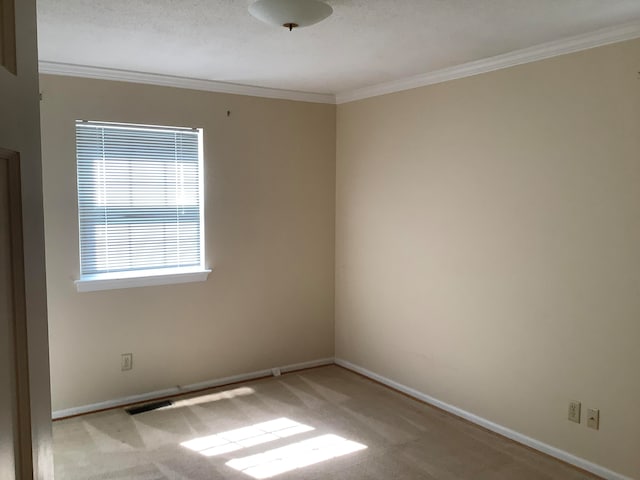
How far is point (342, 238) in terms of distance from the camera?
4.74 meters

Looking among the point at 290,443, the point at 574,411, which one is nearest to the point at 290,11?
the point at 290,443

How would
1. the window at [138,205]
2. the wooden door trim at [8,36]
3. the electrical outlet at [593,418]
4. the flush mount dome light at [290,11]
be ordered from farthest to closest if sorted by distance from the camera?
the window at [138,205] < the electrical outlet at [593,418] < the flush mount dome light at [290,11] < the wooden door trim at [8,36]

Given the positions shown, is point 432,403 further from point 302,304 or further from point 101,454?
point 101,454

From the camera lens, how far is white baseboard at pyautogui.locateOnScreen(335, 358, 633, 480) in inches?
115

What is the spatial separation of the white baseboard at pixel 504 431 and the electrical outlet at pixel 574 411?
0.22m

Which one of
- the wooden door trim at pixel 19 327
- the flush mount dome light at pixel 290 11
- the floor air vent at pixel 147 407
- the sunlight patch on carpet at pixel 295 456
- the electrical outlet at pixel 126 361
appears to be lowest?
the sunlight patch on carpet at pixel 295 456

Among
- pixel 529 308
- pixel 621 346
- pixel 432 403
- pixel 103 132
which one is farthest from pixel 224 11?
pixel 432 403

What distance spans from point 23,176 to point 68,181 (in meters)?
3.10

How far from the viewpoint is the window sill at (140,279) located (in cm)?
369

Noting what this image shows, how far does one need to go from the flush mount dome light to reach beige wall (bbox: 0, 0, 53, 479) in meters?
1.57

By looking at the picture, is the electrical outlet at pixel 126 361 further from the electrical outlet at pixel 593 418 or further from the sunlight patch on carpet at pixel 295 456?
the electrical outlet at pixel 593 418

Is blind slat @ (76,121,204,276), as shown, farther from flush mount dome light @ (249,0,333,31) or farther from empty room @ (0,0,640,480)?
flush mount dome light @ (249,0,333,31)

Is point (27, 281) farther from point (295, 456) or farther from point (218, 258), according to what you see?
point (218, 258)

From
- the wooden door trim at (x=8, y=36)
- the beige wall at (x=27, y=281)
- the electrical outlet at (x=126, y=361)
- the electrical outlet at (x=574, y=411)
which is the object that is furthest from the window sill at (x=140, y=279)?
the wooden door trim at (x=8, y=36)
